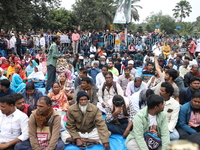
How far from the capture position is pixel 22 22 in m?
15.1

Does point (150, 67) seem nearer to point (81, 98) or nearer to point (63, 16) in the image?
point (81, 98)

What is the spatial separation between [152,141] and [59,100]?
2272 millimetres

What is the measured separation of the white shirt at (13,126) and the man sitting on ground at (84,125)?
70cm

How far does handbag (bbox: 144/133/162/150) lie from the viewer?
2.98 metres

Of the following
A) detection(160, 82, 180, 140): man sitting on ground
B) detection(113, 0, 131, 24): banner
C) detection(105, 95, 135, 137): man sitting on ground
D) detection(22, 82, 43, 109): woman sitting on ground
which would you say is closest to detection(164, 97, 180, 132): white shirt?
detection(160, 82, 180, 140): man sitting on ground

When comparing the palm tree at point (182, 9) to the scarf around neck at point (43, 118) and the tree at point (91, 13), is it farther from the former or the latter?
the scarf around neck at point (43, 118)

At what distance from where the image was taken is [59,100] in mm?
4453

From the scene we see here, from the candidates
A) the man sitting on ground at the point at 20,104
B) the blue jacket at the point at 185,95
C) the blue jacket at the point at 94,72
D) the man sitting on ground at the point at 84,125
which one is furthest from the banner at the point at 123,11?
the man sitting on ground at the point at 20,104

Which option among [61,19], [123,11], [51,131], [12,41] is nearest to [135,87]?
[51,131]

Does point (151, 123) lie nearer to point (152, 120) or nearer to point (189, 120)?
point (152, 120)

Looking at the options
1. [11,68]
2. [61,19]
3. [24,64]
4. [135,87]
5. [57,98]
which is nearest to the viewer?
[57,98]

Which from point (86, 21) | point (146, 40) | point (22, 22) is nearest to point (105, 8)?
point (86, 21)

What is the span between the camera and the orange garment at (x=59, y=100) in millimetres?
4398

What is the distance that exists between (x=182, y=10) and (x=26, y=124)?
5155 cm
